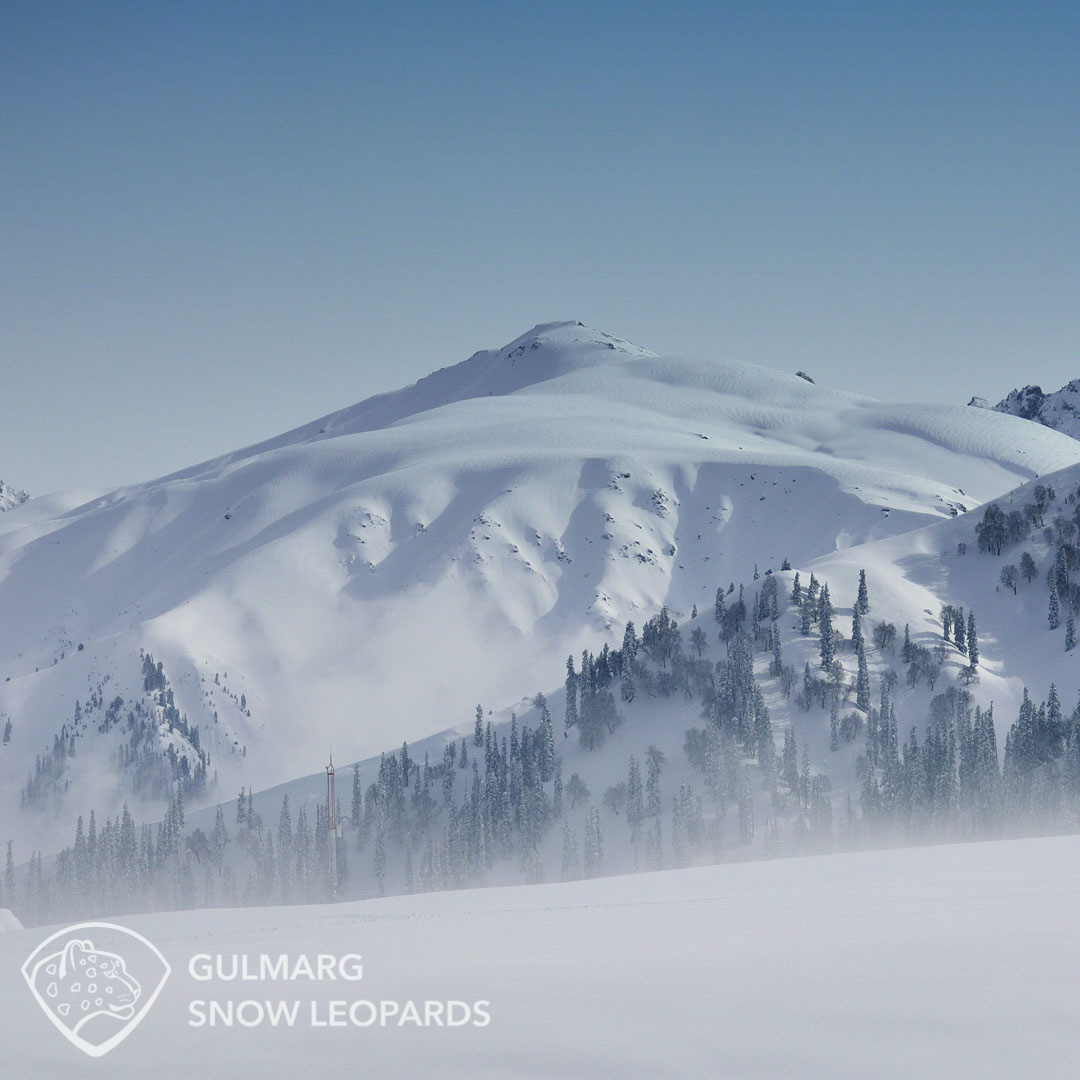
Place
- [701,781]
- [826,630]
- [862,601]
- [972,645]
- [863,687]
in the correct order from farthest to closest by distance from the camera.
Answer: [862,601] < [972,645] < [826,630] < [863,687] < [701,781]

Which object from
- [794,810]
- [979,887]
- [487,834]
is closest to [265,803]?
[487,834]

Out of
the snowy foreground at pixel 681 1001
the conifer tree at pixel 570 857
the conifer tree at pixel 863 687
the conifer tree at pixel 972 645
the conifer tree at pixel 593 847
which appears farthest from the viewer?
the conifer tree at pixel 972 645

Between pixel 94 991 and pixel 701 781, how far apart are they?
372ft

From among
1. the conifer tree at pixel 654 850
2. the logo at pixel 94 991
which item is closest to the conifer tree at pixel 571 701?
the conifer tree at pixel 654 850

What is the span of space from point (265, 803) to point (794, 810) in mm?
73429

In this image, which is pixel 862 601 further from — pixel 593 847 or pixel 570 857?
pixel 570 857

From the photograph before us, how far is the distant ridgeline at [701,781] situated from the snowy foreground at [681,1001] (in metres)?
90.4

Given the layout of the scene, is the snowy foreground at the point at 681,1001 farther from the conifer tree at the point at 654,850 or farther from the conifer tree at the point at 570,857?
the conifer tree at the point at 570,857

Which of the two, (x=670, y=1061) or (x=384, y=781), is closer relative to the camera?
(x=670, y=1061)

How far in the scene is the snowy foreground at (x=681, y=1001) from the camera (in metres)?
8.71

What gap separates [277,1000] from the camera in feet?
35.4

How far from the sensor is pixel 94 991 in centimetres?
1104

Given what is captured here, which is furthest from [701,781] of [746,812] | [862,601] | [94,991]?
[94,991]

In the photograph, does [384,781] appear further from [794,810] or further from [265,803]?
[794,810]
